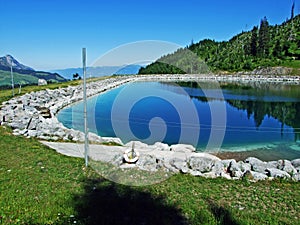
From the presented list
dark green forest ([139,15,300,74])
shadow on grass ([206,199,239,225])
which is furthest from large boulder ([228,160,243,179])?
dark green forest ([139,15,300,74])

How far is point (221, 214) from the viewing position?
6.21 m

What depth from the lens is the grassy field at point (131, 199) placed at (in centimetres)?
600

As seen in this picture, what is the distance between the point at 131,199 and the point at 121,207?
0.47 m

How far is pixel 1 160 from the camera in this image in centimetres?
952

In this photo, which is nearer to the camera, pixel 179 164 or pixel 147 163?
pixel 179 164

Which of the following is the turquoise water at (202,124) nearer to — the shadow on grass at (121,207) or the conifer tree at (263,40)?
the shadow on grass at (121,207)

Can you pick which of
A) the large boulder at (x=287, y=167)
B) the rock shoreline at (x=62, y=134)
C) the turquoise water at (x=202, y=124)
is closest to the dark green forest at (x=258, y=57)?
the turquoise water at (x=202, y=124)

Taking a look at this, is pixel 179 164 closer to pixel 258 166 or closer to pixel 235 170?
pixel 235 170

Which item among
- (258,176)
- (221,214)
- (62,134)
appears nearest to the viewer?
(221,214)

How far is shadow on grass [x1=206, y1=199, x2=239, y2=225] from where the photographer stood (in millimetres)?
5895

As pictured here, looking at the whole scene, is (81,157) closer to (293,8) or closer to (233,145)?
(233,145)

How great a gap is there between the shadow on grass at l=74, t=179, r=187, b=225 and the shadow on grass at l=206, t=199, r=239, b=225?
2.39 ft

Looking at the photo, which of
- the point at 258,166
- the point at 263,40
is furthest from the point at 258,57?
the point at 258,166

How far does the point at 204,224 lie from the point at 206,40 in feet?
440
